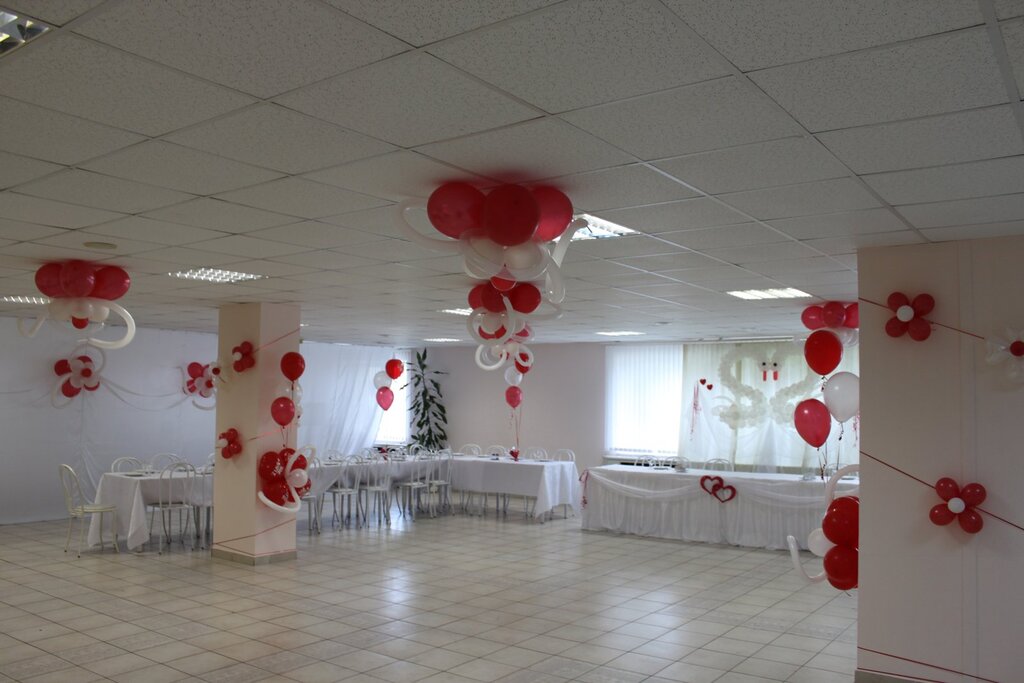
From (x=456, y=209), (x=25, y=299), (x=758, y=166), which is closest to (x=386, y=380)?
(x=25, y=299)

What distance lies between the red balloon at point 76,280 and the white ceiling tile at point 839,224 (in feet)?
13.6

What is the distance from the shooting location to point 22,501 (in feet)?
31.6

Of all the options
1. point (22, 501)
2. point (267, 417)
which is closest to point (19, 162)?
point (267, 417)

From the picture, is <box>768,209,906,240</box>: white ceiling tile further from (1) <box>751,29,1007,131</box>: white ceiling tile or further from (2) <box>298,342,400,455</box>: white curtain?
(2) <box>298,342,400,455</box>: white curtain

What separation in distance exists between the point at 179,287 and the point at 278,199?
3371mm

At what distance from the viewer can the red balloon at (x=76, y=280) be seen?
502 cm

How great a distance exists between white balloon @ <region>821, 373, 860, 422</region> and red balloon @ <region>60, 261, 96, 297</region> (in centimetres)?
485

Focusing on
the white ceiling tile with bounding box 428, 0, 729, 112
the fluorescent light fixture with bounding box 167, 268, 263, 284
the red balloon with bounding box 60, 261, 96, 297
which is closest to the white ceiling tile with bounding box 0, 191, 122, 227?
the red balloon with bounding box 60, 261, 96, 297

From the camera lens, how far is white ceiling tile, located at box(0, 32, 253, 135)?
2.09m

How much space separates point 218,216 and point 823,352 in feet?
13.9

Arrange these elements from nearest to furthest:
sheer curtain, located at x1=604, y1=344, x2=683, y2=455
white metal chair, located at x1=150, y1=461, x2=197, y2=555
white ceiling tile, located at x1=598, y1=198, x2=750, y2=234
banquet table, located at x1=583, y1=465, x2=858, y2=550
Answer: white ceiling tile, located at x1=598, y1=198, x2=750, y2=234 < white metal chair, located at x1=150, y1=461, x2=197, y2=555 < banquet table, located at x1=583, y1=465, x2=858, y2=550 < sheer curtain, located at x1=604, y1=344, x2=683, y2=455

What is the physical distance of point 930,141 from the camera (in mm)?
2686

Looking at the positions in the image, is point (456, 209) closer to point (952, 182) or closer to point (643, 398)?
point (952, 182)

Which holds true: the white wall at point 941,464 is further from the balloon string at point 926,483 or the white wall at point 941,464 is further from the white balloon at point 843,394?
the white balloon at point 843,394
